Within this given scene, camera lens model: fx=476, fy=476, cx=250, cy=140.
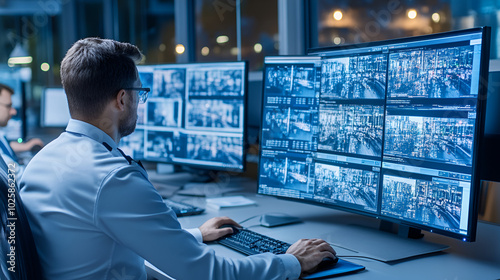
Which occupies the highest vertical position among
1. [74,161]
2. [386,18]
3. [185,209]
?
[386,18]

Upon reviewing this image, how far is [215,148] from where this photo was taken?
2086 millimetres

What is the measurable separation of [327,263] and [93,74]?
0.72 meters

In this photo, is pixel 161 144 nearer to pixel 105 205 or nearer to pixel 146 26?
pixel 105 205

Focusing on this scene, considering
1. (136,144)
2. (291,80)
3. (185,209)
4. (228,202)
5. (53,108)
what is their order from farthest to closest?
(53,108) → (136,144) → (228,202) → (185,209) → (291,80)

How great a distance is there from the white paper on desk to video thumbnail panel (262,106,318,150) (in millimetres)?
296

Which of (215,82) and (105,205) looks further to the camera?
(215,82)

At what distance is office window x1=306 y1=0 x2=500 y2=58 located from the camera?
6.58 feet

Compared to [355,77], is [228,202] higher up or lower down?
lower down

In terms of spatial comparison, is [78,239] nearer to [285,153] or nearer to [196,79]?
[285,153]

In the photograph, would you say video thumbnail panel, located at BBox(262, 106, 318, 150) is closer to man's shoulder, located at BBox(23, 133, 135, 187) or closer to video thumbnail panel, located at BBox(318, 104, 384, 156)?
video thumbnail panel, located at BBox(318, 104, 384, 156)

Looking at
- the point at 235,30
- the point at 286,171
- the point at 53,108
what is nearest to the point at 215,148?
the point at 286,171

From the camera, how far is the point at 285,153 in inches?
65.1

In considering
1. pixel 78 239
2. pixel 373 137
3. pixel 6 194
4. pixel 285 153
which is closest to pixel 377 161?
pixel 373 137

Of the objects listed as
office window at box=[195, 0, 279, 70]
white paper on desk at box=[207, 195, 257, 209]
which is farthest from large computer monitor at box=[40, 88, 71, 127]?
white paper on desk at box=[207, 195, 257, 209]
